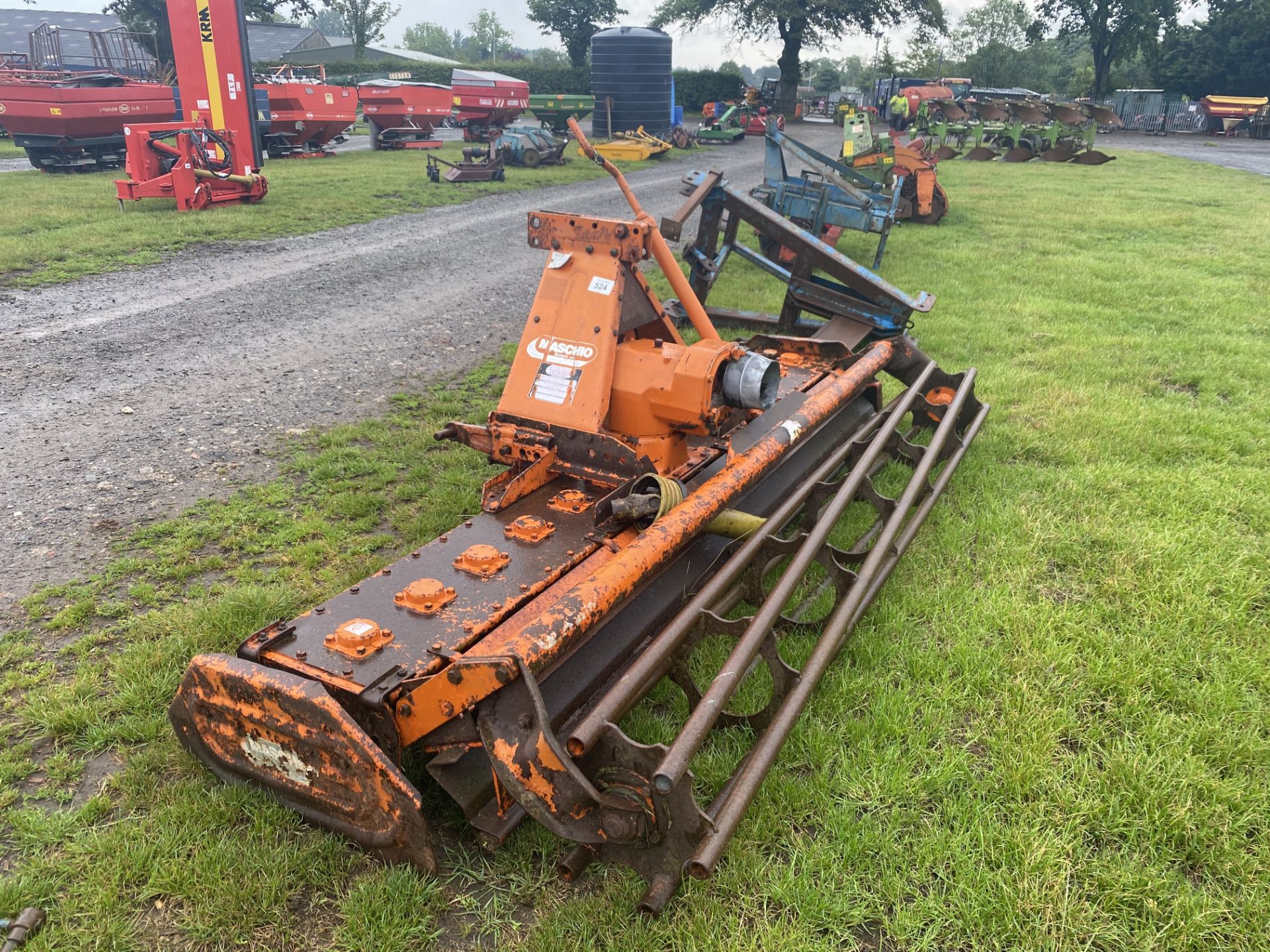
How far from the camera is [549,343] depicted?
150 inches

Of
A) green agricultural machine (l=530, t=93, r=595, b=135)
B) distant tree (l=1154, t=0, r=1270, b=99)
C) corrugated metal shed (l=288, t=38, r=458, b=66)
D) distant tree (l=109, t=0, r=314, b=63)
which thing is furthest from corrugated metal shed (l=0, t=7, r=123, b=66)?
distant tree (l=1154, t=0, r=1270, b=99)

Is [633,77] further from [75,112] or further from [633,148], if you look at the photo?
[75,112]

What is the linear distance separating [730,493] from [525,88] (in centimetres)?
2694

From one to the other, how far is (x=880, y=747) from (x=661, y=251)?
2.41m

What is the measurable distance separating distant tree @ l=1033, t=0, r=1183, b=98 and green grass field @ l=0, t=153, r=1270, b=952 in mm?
50866

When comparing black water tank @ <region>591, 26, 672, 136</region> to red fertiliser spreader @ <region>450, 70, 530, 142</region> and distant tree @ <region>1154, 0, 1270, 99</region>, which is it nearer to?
red fertiliser spreader @ <region>450, 70, 530, 142</region>

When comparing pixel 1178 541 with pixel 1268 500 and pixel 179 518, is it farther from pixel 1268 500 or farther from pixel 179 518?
pixel 179 518

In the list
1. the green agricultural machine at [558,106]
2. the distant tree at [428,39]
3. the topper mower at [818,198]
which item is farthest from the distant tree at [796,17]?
the distant tree at [428,39]

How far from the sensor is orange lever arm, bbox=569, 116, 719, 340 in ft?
12.6

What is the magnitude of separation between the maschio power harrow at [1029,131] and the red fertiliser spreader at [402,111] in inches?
531

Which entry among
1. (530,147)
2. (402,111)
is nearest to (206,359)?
(530,147)

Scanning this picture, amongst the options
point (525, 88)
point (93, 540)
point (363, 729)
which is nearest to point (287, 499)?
point (93, 540)

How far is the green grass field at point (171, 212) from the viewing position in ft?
31.2

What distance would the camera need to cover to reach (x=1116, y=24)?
45.5 meters
